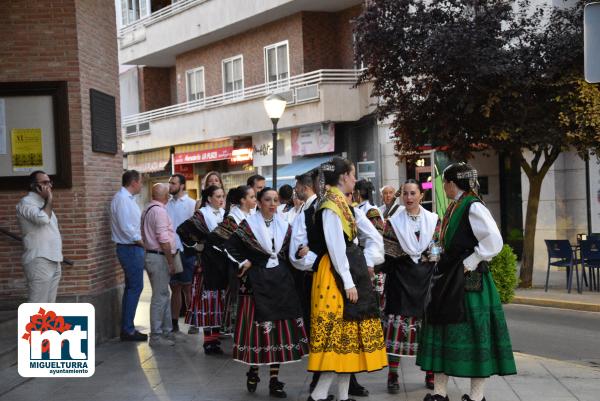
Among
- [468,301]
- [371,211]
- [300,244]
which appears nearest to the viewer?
[468,301]

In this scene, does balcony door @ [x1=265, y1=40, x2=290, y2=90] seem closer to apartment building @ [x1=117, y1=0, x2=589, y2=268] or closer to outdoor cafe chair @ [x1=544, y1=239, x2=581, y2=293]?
apartment building @ [x1=117, y1=0, x2=589, y2=268]

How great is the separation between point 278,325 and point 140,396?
4.64 feet

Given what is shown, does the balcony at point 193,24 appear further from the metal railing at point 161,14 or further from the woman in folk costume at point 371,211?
the woman in folk costume at point 371,211

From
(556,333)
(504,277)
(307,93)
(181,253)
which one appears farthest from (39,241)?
(307,93)

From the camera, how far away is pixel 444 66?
16.8 meters

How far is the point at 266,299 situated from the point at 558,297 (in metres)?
9.33

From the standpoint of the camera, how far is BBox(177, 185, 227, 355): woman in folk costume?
11070 millimetres

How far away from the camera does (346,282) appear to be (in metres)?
7.62

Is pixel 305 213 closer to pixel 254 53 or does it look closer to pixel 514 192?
pixel 514 192

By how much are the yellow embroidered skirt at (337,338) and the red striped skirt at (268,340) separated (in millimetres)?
Answer: 805

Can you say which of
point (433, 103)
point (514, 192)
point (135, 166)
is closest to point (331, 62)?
point (514, 192)

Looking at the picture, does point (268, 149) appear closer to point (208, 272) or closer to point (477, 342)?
point (208, 272)

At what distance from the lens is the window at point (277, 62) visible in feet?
102

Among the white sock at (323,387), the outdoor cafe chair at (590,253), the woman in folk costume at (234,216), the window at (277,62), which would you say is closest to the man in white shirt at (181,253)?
the woman in folk costume at (234,216)
